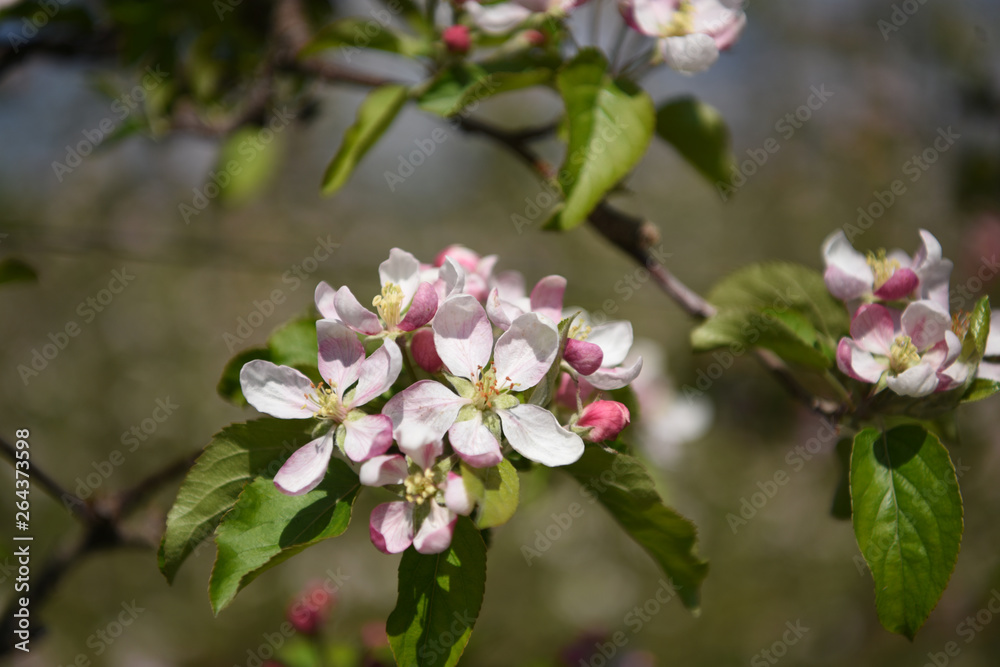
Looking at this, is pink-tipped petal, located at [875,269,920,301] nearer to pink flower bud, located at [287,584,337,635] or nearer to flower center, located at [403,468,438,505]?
flower center, located at [403,468,438,505]

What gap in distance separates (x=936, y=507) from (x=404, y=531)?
602 mm

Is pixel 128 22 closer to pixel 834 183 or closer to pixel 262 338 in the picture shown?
pixel 262 338

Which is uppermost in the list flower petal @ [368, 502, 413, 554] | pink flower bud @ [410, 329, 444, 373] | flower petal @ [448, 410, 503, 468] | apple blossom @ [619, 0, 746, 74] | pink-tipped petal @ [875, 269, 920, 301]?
apple blossom @ [619, 0, 746, 74]

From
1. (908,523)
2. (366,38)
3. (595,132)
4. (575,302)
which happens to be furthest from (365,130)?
(575,302)

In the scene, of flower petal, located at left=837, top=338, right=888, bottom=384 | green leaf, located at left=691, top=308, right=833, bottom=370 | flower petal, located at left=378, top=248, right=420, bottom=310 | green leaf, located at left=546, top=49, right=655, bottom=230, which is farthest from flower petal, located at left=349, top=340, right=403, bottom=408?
flower petal, located at left=837, top=338, right=888, bottom=384

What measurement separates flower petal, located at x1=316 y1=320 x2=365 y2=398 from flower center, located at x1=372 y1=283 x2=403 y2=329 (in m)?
0.04

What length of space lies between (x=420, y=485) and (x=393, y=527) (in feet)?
0.18

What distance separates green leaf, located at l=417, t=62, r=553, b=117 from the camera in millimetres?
933

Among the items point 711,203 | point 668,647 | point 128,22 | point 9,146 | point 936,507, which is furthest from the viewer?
point 711,203

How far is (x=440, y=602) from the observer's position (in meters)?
0.70

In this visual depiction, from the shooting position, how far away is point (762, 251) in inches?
170

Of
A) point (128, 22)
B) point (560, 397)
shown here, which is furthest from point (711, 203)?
point (560, 397)

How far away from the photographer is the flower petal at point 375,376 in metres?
0.70

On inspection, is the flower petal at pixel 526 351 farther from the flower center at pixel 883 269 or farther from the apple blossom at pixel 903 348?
the flower center at pixel 883 269
